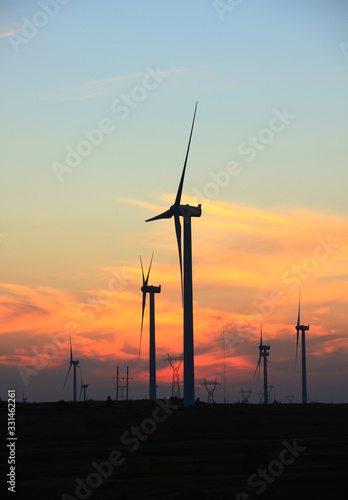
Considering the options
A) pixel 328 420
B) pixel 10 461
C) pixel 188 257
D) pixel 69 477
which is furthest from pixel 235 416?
pixel 69 477

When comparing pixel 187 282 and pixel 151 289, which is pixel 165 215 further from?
pixel 151 289

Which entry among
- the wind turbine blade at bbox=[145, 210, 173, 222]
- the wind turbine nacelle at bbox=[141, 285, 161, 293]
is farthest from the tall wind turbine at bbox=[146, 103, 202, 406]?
the wind turbine nacelle at bbox=[141, 285, 161, 293]

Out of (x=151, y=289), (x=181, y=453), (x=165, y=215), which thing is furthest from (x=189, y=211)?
(x=181, y=453)

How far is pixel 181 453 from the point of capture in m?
64.4

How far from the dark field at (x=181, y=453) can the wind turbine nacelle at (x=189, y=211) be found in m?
27.0

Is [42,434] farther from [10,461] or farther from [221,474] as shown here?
[221,474]

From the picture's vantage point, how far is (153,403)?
411ft

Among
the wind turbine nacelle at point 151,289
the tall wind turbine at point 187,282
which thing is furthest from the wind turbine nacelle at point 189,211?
the wind turbine nacelle at point 151,289

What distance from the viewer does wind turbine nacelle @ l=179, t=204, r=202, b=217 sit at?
113m

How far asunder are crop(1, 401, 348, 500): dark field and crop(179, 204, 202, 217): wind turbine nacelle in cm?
2704

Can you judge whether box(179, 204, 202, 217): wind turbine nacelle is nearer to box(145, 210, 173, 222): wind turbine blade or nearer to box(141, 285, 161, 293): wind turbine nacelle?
box(145, 210, 173, 222): wind turbine blade

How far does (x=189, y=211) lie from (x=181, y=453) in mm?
53537

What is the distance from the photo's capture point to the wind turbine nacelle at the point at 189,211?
113 meters

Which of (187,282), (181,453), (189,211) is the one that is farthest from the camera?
(189,211)
